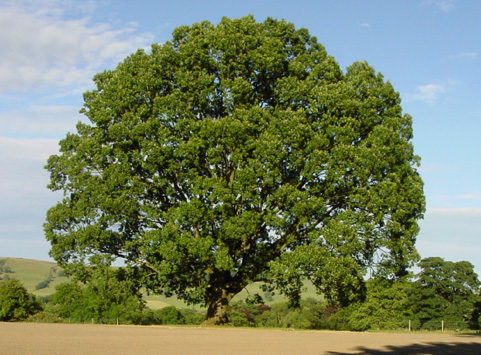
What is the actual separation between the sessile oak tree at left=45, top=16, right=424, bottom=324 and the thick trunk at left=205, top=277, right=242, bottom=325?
103mm

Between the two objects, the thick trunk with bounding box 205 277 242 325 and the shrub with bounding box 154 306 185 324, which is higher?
the thick trunk with bounding box 205 277 242 325

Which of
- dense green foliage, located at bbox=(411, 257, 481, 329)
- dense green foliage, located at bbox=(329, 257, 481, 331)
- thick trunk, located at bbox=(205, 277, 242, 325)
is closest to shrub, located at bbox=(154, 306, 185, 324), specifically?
dense green foliage, located at bbox=(329, 257, 481, 331)

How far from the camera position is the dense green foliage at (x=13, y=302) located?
137 feet

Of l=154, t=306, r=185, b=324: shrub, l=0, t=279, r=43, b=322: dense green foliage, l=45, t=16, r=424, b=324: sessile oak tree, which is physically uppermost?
l=45, t=16, r=424, b=324: sessile oak tree

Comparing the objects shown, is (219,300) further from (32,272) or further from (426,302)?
(32,272)

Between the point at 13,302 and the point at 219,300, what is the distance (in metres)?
17.8

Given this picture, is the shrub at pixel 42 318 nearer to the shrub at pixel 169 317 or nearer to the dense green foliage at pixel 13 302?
the dense green foliage at pixel 13 302

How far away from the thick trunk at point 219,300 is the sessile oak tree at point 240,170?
103 millimetres

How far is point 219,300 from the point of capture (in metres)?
35.1

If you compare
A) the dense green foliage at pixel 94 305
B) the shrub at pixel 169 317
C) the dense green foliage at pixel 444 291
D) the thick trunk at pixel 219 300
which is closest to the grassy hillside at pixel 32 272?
the shrub at pixel 169 317

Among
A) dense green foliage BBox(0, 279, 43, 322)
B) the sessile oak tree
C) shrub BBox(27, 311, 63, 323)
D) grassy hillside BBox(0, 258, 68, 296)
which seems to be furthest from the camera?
grassy hillside BBox(0, 258, 68, 296)

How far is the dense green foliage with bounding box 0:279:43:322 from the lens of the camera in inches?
1649

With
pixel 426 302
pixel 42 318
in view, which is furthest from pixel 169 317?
pixel 426 302

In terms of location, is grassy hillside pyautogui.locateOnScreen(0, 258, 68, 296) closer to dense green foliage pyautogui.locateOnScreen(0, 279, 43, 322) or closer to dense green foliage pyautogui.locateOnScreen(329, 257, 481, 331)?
dense green foliage pyautogui.locateOnScreen(329, 257, 481, 331)
